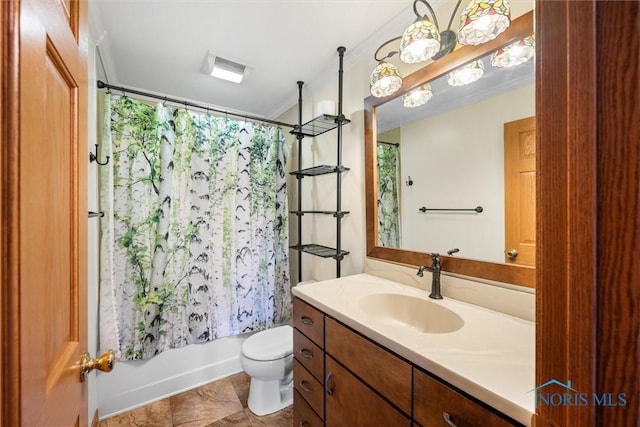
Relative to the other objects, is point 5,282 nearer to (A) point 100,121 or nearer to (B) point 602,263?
(B) point 602,263

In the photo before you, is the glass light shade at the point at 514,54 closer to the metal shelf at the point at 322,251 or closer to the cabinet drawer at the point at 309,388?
the metal shelf at the point at 322,251

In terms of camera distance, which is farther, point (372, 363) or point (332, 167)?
point (332, 167)

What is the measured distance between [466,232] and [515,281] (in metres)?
0.28

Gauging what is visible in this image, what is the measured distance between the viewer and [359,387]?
37.6 inches

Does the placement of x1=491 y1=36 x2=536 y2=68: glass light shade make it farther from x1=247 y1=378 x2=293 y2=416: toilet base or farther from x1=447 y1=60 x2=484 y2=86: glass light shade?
x1=247 y1=378 x2=293 y2=416: toilet base

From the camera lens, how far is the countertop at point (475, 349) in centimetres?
60

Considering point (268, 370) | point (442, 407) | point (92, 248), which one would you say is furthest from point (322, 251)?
point (92, 248)

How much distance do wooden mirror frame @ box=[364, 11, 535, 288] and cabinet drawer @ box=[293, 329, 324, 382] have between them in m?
0.63

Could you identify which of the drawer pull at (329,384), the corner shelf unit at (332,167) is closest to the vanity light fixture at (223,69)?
the corner shelf unit at (332,167)

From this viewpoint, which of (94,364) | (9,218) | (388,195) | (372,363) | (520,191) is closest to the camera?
(9,218)

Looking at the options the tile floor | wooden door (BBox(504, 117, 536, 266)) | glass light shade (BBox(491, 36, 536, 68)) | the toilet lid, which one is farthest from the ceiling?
the tile floor

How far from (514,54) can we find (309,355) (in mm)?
1565

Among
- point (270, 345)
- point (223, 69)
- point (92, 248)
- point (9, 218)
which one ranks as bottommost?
point (270, 345)

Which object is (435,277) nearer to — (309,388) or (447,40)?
(309,388)
